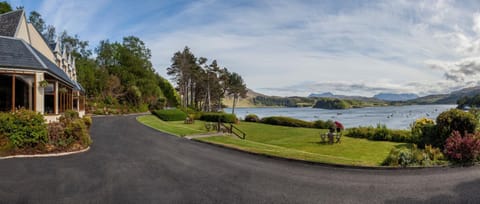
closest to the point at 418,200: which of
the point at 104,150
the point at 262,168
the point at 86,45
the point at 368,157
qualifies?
the point at 262,168

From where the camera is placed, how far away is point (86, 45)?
6281 cm

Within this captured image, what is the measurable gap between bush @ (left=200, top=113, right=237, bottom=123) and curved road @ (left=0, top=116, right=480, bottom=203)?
23.5 meters

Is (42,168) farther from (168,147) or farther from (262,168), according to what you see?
(262,168)

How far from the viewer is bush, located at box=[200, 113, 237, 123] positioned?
34094mm

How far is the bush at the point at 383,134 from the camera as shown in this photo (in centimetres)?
1783

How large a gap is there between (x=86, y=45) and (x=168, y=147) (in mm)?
60765

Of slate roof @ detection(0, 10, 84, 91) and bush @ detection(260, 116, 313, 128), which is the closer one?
slate roof @ detection(0, 10, 84, 91)

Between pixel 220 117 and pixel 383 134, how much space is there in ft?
63.6

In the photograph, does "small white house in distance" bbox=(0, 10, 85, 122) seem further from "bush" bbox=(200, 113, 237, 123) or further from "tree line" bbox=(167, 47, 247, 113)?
"tree line" bbox=(167, 47, 247, 113)

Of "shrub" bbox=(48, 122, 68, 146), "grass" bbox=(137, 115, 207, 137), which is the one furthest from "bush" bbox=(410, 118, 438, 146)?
"shrub" bbox=(48, 122, 68, 146)

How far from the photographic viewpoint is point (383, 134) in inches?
748

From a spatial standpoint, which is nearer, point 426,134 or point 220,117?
point 426,134

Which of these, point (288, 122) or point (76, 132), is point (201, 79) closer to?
point (288, 122)

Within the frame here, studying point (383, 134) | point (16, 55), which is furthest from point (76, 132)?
point (383, 134)
